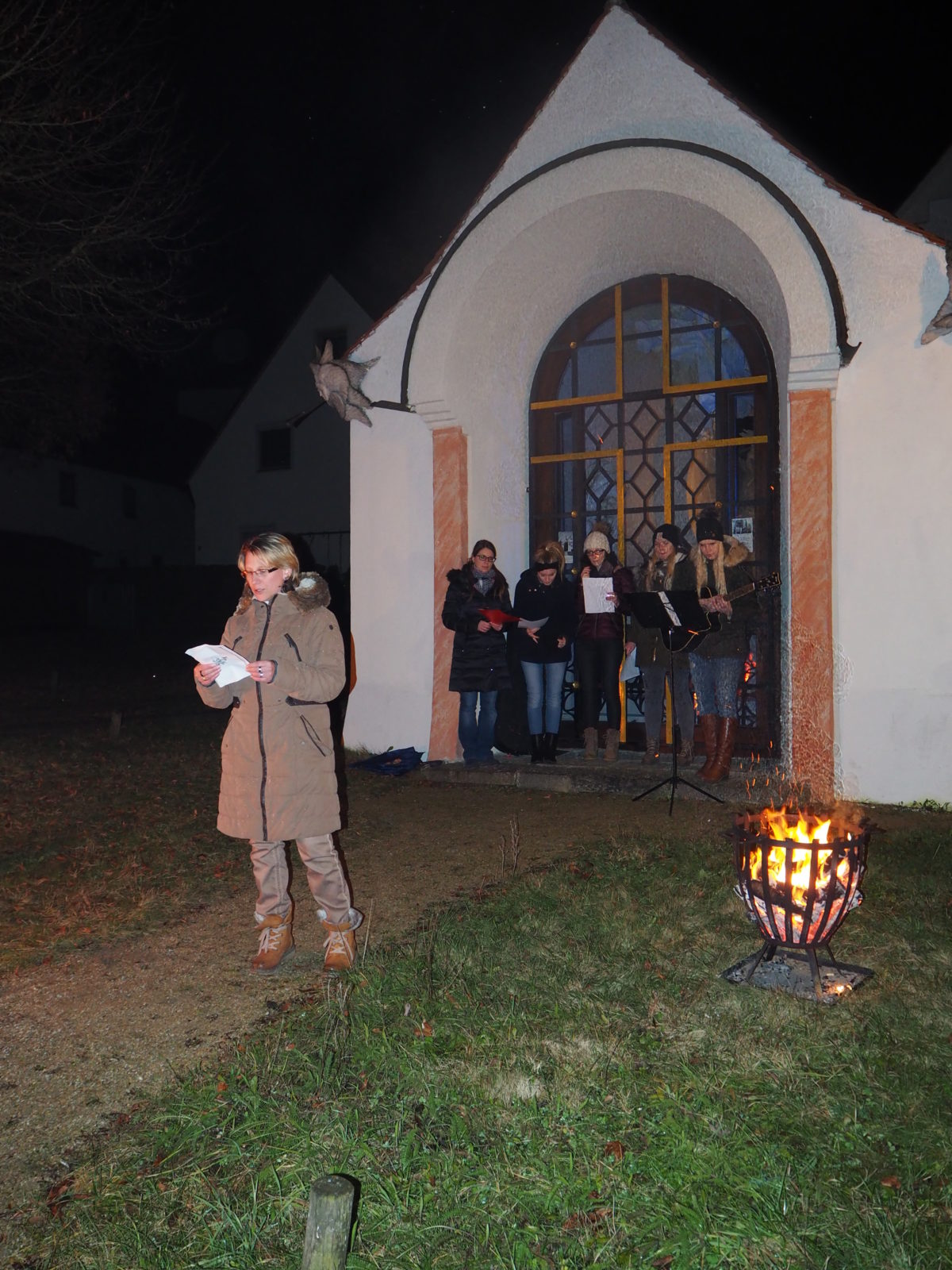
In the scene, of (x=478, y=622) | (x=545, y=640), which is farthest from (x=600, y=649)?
(x=478, y=622)

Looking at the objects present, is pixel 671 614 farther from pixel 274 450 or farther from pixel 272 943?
pixel 274 450

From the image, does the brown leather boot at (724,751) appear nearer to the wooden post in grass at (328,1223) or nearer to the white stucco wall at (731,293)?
the white stucco wall at (731,293)

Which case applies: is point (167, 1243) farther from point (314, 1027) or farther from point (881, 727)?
point (881, 727)

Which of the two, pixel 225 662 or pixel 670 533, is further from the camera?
pixel 670 533

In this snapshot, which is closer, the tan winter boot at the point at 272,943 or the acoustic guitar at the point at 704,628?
the tan winter boot at the point at 272,943

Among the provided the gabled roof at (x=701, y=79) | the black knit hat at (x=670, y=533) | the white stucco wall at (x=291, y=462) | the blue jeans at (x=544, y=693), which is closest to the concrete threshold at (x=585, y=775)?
the blue jeans at (x=544, y=693)

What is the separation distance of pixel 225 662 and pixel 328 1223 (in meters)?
2.38

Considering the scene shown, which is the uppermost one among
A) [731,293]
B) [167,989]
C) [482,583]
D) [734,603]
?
[731,293]

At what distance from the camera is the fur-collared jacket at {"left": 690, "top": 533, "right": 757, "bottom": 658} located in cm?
819

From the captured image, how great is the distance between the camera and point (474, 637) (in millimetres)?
9219

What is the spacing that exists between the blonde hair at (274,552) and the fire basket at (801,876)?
2216 millimetres

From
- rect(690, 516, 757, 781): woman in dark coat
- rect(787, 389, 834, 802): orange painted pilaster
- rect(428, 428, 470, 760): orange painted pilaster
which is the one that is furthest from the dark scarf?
rect(787, 389, 834, 802): orange painted pilaster

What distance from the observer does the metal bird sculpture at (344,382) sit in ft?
32.9

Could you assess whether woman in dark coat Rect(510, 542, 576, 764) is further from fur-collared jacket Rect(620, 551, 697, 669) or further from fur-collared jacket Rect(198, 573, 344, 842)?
fur-collared jacket Rect(198, 573, 344, 842)
